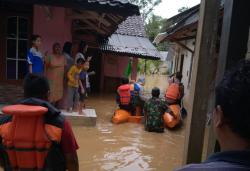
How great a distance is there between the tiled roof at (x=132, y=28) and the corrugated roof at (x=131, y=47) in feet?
1.29

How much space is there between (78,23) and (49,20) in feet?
11.2

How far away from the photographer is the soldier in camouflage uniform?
7742mm

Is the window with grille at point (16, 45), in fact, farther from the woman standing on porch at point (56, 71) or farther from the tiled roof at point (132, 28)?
the tiled roof at point (132, 28)

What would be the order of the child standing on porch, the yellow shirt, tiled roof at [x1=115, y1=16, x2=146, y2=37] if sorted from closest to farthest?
the child standing on porch → the yellow shirt → tiled roof at [x1=115, y1=16, x2=146, y2=37]

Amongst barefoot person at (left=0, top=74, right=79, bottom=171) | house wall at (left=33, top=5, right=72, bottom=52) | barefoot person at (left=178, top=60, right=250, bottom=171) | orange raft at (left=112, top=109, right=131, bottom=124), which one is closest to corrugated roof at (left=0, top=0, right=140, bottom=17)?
house wall at (left=33, top=5, right=72, bottom=52)

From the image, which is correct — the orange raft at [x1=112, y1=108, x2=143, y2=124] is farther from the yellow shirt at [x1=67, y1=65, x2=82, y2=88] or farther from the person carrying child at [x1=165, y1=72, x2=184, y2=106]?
the yellow shirt at [x1=67, y1=65, x2=82, y2=88]

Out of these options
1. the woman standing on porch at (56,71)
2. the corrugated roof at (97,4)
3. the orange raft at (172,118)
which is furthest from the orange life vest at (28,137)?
the orange raft at (172,118)

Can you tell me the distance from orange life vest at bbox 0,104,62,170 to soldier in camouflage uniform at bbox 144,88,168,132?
563cm

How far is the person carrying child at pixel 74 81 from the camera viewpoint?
7.34 m

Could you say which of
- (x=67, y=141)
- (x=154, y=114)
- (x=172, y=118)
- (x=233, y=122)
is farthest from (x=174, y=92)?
(x=233, y=122)

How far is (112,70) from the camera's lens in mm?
16141

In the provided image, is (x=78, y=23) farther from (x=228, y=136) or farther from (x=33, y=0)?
(x=228, y=136)

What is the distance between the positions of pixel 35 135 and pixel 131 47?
43.0ft

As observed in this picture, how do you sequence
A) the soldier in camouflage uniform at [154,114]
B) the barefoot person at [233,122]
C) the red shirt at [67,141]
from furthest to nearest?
the soldier in camouflage uniform at [154,114] < the red shirt at [67,141] < the barefoot person at [233,122]
